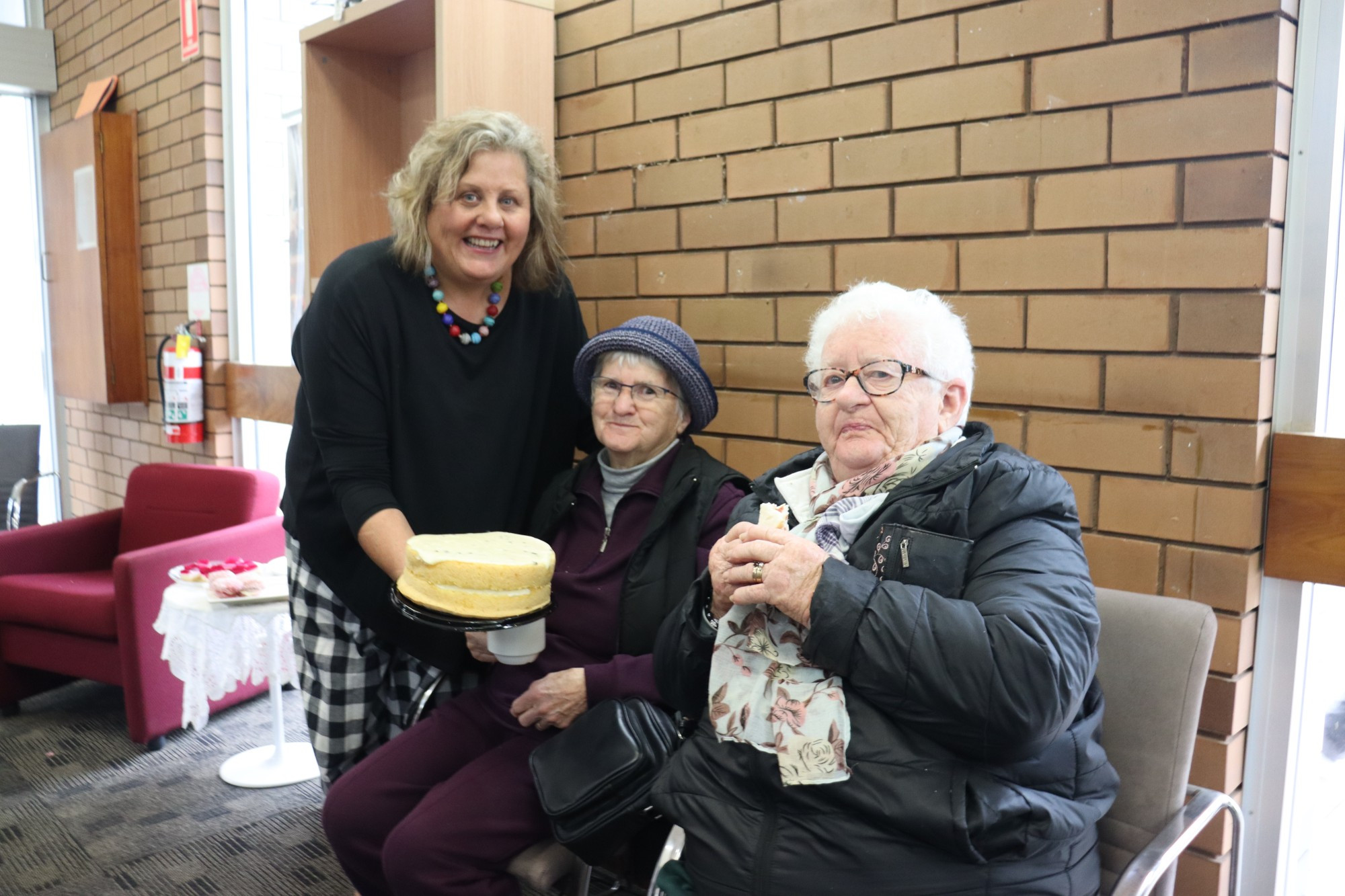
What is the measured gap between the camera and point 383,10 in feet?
8.14

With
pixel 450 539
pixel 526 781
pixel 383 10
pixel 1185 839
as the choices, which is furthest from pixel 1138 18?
pixel 383 10

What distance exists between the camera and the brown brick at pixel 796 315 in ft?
6.71

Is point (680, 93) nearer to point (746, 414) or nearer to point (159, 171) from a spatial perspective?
point (746, 414)

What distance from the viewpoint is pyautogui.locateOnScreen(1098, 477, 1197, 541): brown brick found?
157 centimetres

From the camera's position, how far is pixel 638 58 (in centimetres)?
233

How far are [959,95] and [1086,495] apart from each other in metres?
0.74

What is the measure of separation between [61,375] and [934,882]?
5264 mm

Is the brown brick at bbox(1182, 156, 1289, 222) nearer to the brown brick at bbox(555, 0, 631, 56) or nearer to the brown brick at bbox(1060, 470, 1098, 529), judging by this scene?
the brown brick at bbox(1060, 470, 1098, 529)

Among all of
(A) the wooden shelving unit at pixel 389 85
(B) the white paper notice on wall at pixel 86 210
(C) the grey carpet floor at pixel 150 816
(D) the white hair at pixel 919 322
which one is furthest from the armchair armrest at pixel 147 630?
(D) the white hair at pixel 919 322

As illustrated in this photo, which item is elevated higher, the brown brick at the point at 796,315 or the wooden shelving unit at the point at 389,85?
the wooden shelving unit at the point at 389,85

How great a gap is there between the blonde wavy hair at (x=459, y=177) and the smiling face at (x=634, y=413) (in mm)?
327

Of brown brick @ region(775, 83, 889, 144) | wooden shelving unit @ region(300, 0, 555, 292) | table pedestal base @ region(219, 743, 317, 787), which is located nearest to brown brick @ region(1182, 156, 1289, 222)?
brown brick @ region(775, 83, 889, 144)

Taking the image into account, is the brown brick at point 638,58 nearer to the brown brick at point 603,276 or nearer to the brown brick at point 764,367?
the brown brick at point 603,276

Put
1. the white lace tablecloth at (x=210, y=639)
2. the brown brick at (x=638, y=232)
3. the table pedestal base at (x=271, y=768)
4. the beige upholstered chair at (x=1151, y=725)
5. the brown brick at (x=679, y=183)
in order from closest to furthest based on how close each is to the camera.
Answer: the beige upholstered chair at (x=1151, y=725) < the brown brick at (x=679, y=183) < the brown brick at (x=638, y=232) < the white lace tablecloth at (x=210, y=639) < the table pedestal base at (x=271, y=768)
